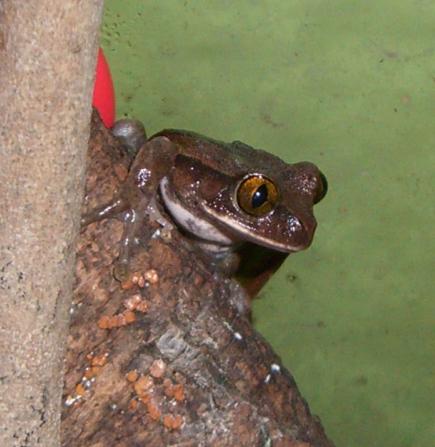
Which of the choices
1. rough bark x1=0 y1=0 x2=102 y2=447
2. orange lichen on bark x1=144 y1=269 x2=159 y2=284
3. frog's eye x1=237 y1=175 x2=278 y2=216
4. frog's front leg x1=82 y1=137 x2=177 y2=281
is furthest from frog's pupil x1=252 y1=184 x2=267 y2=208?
rough bark x1=0 y1=0 x2=102 y2=447

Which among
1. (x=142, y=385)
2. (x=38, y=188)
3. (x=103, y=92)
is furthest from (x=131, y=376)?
(x=103, y=92)

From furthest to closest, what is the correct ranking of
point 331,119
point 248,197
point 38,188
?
point 331,119
point 248,197
point 38,188

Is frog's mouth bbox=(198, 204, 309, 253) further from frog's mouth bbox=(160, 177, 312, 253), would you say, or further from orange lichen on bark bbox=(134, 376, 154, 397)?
orange lichen on bark bbox=(134, 376, 154, 397)

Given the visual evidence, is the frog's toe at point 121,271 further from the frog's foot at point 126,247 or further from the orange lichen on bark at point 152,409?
the orange lichen on bark at point 152,409

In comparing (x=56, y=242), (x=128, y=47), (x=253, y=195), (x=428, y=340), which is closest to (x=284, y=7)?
(x=128, y=47)

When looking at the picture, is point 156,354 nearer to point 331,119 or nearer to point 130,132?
point 130,132

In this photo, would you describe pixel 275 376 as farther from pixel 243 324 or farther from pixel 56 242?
pixel 56 242

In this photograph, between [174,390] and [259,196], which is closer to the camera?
[174,390]
